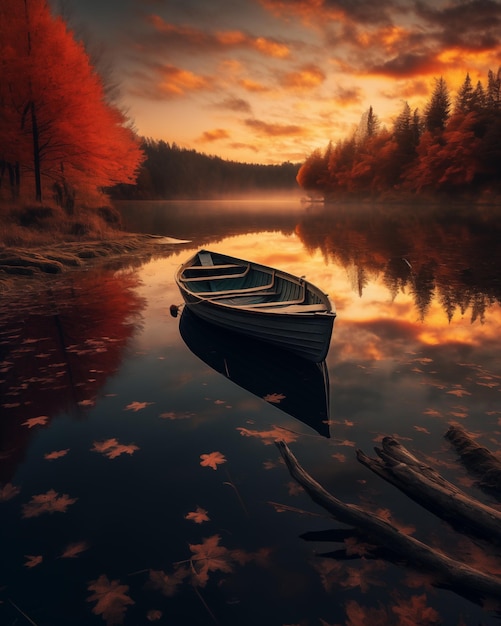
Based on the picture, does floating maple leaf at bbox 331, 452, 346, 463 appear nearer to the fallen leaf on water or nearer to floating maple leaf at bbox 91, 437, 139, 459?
floating maple leaf at bbox 91, 437, 139, 459

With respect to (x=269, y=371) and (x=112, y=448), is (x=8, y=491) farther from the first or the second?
(x=269, y=371)

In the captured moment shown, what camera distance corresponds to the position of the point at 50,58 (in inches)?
915

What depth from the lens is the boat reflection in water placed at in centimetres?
713

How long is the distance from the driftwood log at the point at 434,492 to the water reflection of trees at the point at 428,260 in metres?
8.14

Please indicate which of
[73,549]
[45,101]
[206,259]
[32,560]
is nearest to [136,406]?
[73,549]

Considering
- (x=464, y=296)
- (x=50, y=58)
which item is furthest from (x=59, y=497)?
(x=50, y=58)

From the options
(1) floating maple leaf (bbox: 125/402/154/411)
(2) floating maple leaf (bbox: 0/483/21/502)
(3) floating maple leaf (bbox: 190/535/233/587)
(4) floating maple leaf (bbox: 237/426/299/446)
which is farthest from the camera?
(1) floating maple leaf (bbox: 125/402/154/411)

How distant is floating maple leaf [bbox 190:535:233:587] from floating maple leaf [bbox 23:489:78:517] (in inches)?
65.0

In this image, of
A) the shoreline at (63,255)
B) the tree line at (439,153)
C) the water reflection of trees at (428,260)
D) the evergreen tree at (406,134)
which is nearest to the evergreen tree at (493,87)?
the tree line at (439,153)

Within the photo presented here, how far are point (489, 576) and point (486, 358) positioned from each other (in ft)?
20.6

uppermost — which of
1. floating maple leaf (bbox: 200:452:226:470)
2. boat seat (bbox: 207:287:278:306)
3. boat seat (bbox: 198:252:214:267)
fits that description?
boat seat (bbox: 198:252:214:267)

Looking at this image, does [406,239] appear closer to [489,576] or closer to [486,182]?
[489,576]

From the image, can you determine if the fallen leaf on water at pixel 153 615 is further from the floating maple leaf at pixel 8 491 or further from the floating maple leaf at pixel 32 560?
the floating maple leaf at pixel 8 491

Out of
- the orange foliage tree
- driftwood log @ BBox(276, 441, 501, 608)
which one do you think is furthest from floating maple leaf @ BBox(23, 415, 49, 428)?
the orange foliage tree
